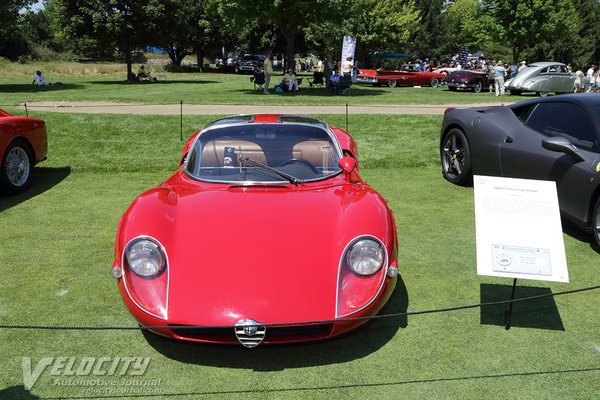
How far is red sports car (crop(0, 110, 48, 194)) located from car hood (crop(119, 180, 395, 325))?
4.15 meters

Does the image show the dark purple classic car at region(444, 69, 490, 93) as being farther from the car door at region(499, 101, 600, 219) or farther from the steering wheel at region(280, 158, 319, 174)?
the steering wheel at region(280, 158, 319, 174)

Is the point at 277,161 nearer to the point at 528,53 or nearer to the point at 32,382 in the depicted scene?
the point at 32,382

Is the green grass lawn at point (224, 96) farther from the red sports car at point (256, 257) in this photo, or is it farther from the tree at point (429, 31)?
the tree at point (429, 31)

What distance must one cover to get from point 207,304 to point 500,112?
5.28 metres

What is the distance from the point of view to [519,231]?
12.4 feet

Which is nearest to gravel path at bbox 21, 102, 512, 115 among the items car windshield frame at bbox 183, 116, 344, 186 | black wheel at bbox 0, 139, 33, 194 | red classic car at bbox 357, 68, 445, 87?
black wheel at bbox 0, 139, 33, 194

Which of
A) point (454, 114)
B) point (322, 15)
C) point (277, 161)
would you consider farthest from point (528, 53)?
point (277, 161)

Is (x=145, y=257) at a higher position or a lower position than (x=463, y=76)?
lower

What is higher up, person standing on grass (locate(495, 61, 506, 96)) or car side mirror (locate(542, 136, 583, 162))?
person standing on grass (locate(495, 61, 506, 96))

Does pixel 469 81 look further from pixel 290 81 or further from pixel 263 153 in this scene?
pixel 263 153

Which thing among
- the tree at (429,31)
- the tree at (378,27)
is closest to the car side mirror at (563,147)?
the tree at (378,27)

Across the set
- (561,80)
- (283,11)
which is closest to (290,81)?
(283,11)

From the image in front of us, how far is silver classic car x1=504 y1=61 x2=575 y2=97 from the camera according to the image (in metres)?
24.6

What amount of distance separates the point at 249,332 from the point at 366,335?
101cm
